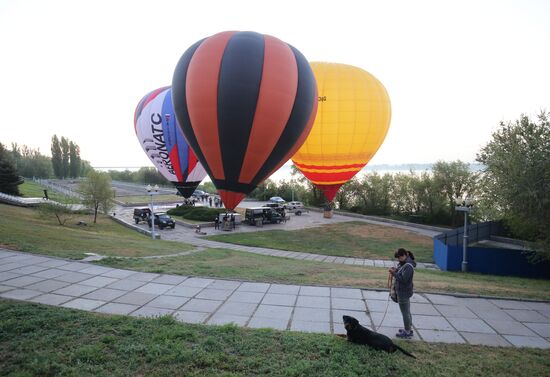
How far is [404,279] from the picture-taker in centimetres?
645

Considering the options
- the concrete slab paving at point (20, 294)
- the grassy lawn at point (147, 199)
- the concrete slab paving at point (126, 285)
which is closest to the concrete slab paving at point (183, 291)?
the concrete slab paving at point (126, 285)

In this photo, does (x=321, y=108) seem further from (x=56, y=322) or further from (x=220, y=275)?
(x=56, y=322)

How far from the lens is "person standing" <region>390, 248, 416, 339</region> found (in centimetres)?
642

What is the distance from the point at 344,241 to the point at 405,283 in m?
21.0

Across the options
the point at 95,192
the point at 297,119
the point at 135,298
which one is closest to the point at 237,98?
the point at 297,119

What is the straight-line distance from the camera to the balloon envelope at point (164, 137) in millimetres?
25391

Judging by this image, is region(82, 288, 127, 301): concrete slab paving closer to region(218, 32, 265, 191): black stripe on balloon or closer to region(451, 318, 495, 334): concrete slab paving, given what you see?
region(218, 32, 265, 191): black stripe on balloon

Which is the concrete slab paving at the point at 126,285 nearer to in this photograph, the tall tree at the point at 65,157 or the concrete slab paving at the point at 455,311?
the concrete slab paving at the point at 455,311

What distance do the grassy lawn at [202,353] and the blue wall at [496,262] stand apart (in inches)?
532

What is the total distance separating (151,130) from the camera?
1019 inches

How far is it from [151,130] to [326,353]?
2346cm

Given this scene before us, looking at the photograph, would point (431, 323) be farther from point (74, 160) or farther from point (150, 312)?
point (74, 160)

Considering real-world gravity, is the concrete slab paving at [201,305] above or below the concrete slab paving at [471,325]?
above

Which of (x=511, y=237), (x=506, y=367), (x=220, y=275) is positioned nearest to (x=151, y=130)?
(x=220, y=275)
